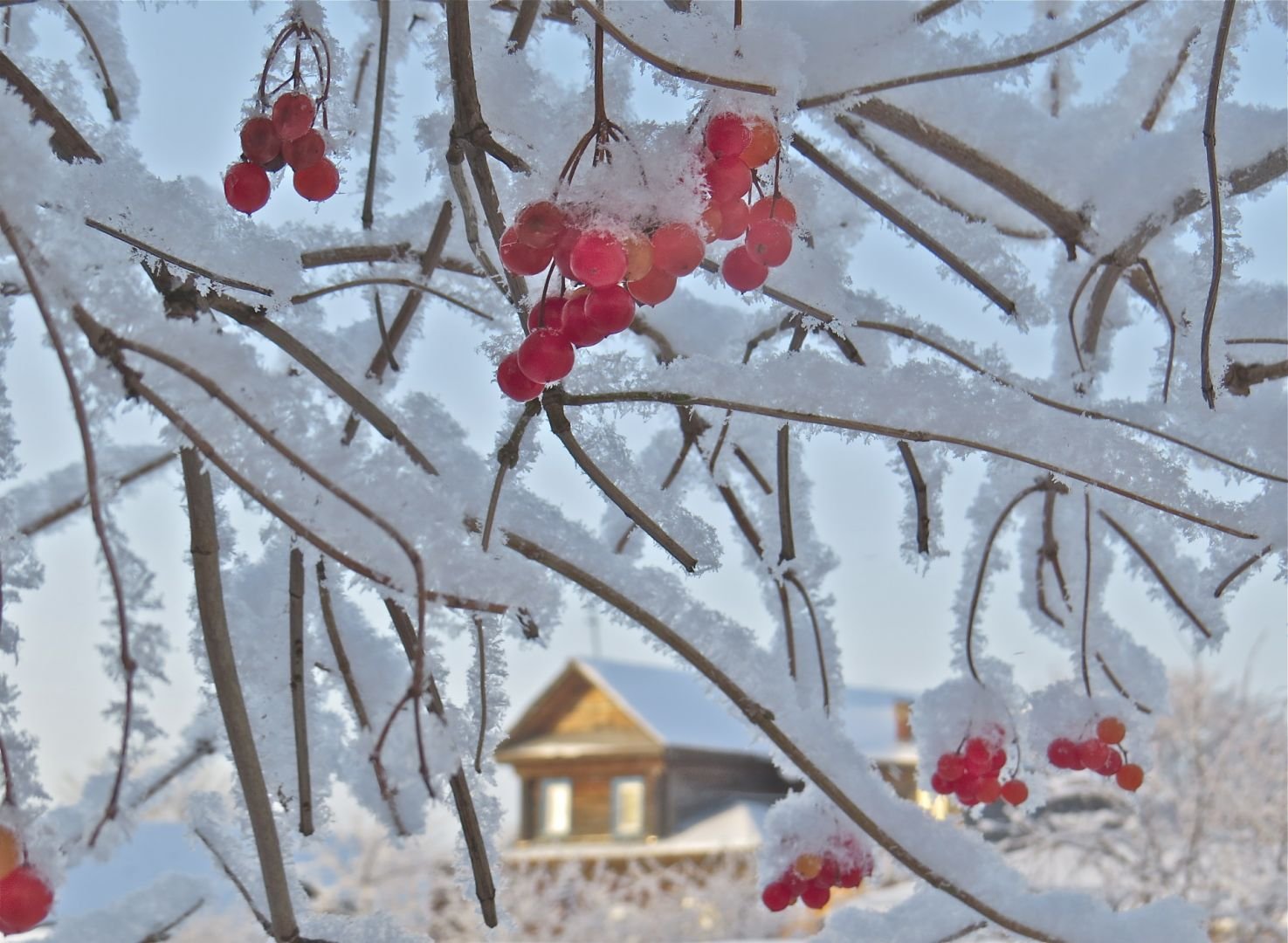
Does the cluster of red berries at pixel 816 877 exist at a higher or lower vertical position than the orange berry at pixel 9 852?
lower

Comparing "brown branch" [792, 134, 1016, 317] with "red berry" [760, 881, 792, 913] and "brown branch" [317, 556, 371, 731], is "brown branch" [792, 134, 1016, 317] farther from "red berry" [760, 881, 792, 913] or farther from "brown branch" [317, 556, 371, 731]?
"red berry" [760, 881, 792, 913]

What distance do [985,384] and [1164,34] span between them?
1.06 metres

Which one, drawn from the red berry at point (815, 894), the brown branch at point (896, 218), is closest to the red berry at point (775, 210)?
the brown branch at point (896, 218)

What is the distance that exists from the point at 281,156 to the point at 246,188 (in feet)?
0.15

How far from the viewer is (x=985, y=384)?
32.0 inches

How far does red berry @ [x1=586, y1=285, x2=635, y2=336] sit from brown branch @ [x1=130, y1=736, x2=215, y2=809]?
3.64 ft

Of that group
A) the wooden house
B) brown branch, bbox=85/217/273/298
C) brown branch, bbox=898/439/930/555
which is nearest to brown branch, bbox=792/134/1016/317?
brown branch, bbox=898/439/930/555

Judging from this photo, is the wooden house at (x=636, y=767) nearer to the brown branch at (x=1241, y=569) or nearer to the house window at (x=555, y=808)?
the house window at (x=555, y=808)

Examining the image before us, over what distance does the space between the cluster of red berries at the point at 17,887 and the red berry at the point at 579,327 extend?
49 cm

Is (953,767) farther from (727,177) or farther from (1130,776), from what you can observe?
(727,177)

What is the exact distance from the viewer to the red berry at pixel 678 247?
676 mm

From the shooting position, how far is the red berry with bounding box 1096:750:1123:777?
1392 mm

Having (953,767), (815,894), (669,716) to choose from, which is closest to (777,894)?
(815,894)

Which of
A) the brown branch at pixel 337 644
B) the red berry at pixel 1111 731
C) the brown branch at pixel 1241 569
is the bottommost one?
the red berry at pixel 1111 731
